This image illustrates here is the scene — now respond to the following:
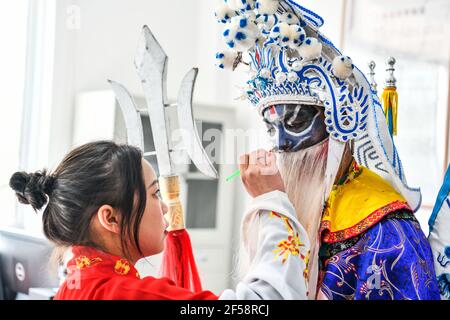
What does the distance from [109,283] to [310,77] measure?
46 centimetres

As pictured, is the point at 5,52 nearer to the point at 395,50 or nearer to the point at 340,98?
the point at 340,98

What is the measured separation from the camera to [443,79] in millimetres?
1895

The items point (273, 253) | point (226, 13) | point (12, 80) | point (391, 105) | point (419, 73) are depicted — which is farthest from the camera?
point (419, 73)

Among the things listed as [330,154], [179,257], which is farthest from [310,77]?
[179,257]

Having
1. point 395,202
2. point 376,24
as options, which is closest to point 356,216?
point 395,202

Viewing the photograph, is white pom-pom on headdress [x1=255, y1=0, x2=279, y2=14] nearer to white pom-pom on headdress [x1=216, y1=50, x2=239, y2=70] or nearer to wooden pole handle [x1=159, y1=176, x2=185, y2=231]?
white pom-pom on headdress [x1=216, y1=50, x2=239, y2=70]

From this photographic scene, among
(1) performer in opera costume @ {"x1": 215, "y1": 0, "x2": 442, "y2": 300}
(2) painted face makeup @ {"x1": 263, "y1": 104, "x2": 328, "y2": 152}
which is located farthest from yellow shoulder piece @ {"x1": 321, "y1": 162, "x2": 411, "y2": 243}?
(2) painted face makeup @ {"x1": 263, "y1": 104, "x2": 328, "y2": 152}

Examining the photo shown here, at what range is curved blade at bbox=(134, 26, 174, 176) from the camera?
895 mm

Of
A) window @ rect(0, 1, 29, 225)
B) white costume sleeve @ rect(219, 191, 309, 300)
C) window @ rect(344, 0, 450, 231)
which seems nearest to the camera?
white costume sleeve @ rect(219, 191, 309, 300)

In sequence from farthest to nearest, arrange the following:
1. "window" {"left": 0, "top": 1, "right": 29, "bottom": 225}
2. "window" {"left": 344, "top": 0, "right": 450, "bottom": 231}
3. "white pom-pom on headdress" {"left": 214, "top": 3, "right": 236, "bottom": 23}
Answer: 1. "window" {"left": 344, "top": 0, "right": 450, "bottom": 231}
2. "window" {"left": 0, "top": 1, "right": 29, "bottom": 225}
3. "white pom-pom on headdress" {"left": 214, "top": 3, "right": 236, "bottom": 23}

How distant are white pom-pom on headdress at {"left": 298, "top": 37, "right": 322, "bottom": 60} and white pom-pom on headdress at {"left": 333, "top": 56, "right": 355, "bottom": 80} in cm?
4

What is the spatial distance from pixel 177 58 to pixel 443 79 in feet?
3.24

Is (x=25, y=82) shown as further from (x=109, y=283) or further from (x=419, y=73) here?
(x=419, y=73)

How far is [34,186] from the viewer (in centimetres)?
85
